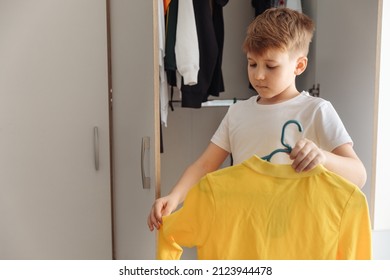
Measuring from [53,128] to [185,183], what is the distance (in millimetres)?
928

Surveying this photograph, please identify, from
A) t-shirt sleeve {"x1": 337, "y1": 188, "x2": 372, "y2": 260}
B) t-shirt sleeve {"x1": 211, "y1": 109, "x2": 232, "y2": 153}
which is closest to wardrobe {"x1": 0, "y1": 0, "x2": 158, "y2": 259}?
t-shirt sleeve {"x1": 211, "y1": 109, "x2": 232, "y2": 153}

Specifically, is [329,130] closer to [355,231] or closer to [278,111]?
[278,111]

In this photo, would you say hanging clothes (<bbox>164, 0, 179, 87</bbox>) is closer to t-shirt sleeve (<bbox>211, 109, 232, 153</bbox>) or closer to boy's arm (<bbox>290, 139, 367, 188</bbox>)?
t-shirt sleeve (<bbox>211, 109, 232, 153</bbox>)

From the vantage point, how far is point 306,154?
1036 millimetres

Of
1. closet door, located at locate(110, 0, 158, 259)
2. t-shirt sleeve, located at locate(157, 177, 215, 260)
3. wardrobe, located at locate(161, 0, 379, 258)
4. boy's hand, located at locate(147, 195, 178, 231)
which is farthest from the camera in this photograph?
wardrobe, located at locate(161, 0, 379, 258)

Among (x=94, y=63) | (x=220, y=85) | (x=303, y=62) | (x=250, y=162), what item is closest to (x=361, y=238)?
(x=250, y=162)

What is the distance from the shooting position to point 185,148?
88.4 inches

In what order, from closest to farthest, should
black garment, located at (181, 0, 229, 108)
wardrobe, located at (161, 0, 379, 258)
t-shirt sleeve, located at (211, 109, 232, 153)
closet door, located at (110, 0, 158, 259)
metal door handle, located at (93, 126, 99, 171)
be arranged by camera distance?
t-shirt sleeve, located at (211, 109, 232, 153), closet door, located at (110, 0, 158, 259), wardrobe, located at (161, 0, 379, 258), black garment, located at (181, 0, 229, 108), metal door handle, located at (93, 126, 99, 171)

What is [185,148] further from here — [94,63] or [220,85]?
[94,63]

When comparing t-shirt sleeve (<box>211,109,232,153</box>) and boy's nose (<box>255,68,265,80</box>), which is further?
t-shirt sleeve (<box>211,109,232,153</box>)

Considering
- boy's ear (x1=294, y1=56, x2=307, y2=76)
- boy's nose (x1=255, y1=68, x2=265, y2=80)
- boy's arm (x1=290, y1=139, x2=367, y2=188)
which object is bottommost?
boy's arm (x1=290, y1=139, x2=367, y2=188)

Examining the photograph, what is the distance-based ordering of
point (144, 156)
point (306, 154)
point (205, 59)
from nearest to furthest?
point (306, 154) → point (144, 156) → point (205, 59)

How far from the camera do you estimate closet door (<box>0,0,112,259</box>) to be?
1.96 meters

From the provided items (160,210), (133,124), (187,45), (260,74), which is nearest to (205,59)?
(187,45)
